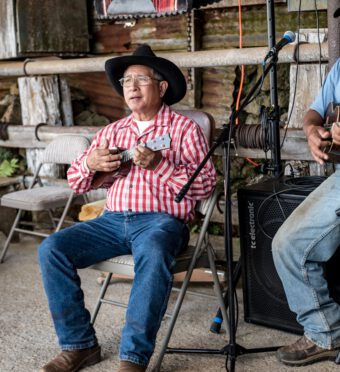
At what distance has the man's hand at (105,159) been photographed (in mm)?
3104

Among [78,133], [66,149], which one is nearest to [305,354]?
[66,149]

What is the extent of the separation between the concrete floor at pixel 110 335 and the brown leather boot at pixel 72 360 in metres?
0.06

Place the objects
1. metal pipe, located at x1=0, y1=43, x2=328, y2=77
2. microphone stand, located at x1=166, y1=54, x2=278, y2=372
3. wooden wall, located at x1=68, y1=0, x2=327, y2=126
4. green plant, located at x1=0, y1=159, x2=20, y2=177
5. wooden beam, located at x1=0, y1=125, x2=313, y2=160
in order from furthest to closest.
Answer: green plant, located at x1=0, y1=159, x2=20, y2=177, wooden wall, located at x1=68, y1=0, x2=327, y2=126, wooden beam, located at x1=0, y1=125, x2=313, y2=160, metal pipe, located at x1=0, y1=43, x2=328, y2=77, microphone stand, located at x1=166, y1=54, x2=278, y2=372

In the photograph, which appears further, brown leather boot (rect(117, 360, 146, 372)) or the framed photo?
the framed photo

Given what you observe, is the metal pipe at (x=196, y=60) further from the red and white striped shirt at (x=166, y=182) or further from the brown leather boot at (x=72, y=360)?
the brown leather boot at (x=72, y=360)

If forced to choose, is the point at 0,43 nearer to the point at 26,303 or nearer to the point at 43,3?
the point at 43,3

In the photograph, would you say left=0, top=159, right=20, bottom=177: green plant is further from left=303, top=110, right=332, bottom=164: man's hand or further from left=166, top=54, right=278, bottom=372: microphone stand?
left=303, top=110, right=332, bottom=164: man's hand

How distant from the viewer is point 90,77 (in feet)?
21.2

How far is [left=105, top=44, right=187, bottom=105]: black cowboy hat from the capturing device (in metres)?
3.31

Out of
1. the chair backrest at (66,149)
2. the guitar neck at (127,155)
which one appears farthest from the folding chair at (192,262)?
the chair backrest at (66,149)

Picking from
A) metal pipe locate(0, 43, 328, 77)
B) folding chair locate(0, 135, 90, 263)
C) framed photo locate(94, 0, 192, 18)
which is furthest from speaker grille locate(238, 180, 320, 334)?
framed photo locate(94, 0, 192, 18)

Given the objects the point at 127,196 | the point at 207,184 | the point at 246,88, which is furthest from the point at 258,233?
the point at 246,88

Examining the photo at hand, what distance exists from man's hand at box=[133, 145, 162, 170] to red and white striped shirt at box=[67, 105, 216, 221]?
0.14 metres

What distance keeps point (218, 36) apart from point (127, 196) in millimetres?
2737
